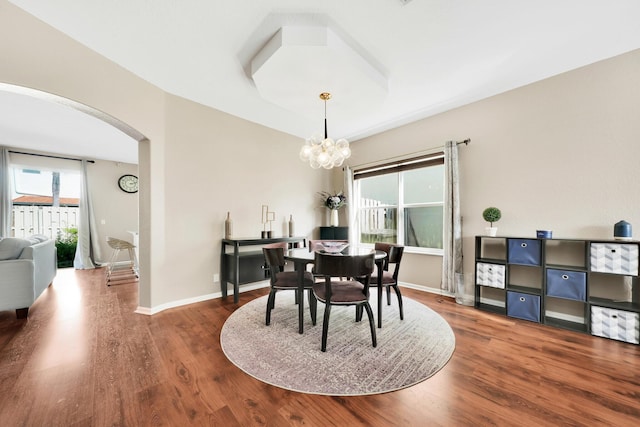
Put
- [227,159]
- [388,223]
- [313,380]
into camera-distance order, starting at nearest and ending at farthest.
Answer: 1. [313,380]
2. [227,159]
3. [388,223]

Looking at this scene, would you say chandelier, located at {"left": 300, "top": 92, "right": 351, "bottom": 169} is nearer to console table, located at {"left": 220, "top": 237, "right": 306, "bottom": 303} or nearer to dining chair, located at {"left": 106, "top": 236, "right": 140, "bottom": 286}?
console table, located at {"left": 220, "top": 237, "right": 306, "bottom": 303}

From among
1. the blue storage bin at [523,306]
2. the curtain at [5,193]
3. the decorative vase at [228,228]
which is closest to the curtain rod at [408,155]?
the blue storage bin at [523,306]

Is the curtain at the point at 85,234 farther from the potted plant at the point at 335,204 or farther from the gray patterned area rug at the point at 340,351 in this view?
the potted plant at the point at 335,204

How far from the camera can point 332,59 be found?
83.7 inches

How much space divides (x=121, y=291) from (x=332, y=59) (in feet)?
15.0

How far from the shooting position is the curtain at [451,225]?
327cm

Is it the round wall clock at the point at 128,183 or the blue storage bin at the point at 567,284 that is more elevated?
the round wall clock at the point at 128,183

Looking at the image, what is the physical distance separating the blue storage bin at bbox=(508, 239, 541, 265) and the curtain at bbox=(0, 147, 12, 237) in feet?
29.5

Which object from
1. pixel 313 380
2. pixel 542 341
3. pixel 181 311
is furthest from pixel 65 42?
pixel 542 341

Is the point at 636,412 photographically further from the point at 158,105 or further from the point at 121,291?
the point at 121,291

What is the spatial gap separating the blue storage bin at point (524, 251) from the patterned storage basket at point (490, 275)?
176mm

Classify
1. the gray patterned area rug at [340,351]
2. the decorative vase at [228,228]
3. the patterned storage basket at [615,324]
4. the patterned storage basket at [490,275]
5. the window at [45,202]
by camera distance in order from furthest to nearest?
the window at [45,202], the decorative vase at [228,228], the patterned storage basket at [490,275], the patterned storage basket at [615,324], the gray patterned area rug at [340,351]

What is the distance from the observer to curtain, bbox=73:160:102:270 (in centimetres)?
552

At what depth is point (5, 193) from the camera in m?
4.80
